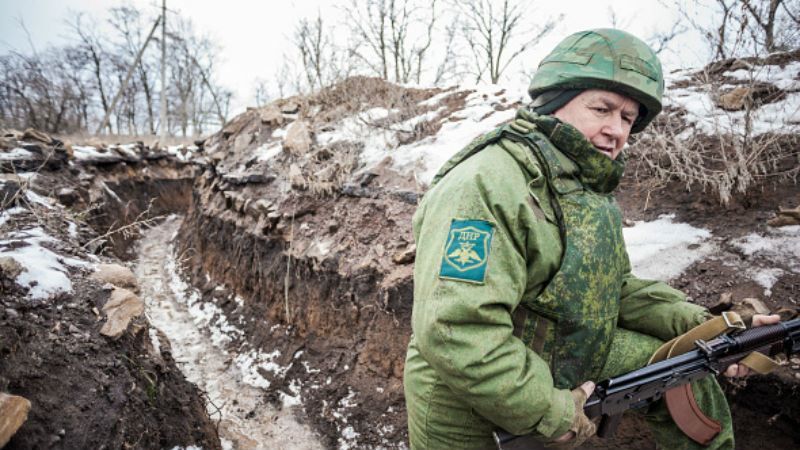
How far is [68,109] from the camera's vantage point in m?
23.0

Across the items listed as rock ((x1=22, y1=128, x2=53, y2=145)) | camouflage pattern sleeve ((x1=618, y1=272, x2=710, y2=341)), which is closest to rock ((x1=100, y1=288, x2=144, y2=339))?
camouflage pattern sleeve ((x1=618, y1=272, x2=710, y2=341))

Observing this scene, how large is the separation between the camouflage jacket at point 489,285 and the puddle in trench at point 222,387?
2.68 m

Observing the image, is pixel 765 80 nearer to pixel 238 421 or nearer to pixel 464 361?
pixel 464 361

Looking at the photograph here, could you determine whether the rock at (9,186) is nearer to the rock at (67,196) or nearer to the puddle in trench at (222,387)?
the puddle in trench at (222,387)

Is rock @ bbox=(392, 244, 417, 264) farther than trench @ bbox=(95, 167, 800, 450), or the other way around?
rock @ bbox=(392, 244, 417, 264)

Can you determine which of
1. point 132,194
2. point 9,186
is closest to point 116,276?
point 9,186

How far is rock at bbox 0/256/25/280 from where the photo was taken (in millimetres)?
2613

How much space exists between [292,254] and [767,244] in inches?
187

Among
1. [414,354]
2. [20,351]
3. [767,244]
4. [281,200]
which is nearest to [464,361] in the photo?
[414,354]

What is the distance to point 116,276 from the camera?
3.39 metres

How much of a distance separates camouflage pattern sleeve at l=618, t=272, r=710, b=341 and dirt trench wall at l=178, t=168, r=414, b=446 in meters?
1.98

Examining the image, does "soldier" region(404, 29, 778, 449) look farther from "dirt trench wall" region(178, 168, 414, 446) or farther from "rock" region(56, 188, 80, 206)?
"rock" region(56, 188, 80, 206)

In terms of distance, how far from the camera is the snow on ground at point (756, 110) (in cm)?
360

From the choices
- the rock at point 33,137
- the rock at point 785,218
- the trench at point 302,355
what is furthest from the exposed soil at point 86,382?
the rock at point 33,137
